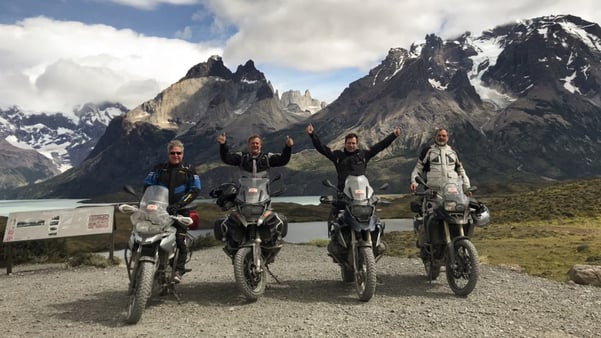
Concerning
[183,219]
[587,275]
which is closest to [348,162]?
[183,219]

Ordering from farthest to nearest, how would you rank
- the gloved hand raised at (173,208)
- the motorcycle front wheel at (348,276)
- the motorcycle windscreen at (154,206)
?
the motorcycle front wheel at (348,276) < the gloved hand raised at (173,208) < the motorcycle windscreen at (154,206)

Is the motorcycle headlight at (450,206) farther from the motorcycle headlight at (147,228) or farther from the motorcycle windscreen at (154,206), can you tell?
the motorcycle headlight at (147,228)

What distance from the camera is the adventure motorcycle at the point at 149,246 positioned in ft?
25.3

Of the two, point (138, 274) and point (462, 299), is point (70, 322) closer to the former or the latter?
point (138, 274)

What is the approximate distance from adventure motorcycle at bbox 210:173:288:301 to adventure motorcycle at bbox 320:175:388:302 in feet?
4.46

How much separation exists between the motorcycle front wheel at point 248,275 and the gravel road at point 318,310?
0.26 m

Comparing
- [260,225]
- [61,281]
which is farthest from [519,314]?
[61,281]

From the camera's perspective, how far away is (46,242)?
2109 cm

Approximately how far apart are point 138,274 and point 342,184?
16.6ft

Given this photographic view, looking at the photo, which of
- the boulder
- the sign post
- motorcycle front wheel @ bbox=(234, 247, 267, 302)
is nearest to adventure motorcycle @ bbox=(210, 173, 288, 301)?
motorcycle front wheel @ bbox=(234, 247, 267, 302)

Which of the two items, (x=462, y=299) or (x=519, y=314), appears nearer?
(x=519, y=314)

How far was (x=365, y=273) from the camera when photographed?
9.10 m

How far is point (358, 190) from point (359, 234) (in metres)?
0.95

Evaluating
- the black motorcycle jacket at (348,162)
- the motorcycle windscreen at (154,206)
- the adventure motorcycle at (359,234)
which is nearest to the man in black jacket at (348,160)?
the black motorcycle jacket at (348,162)
